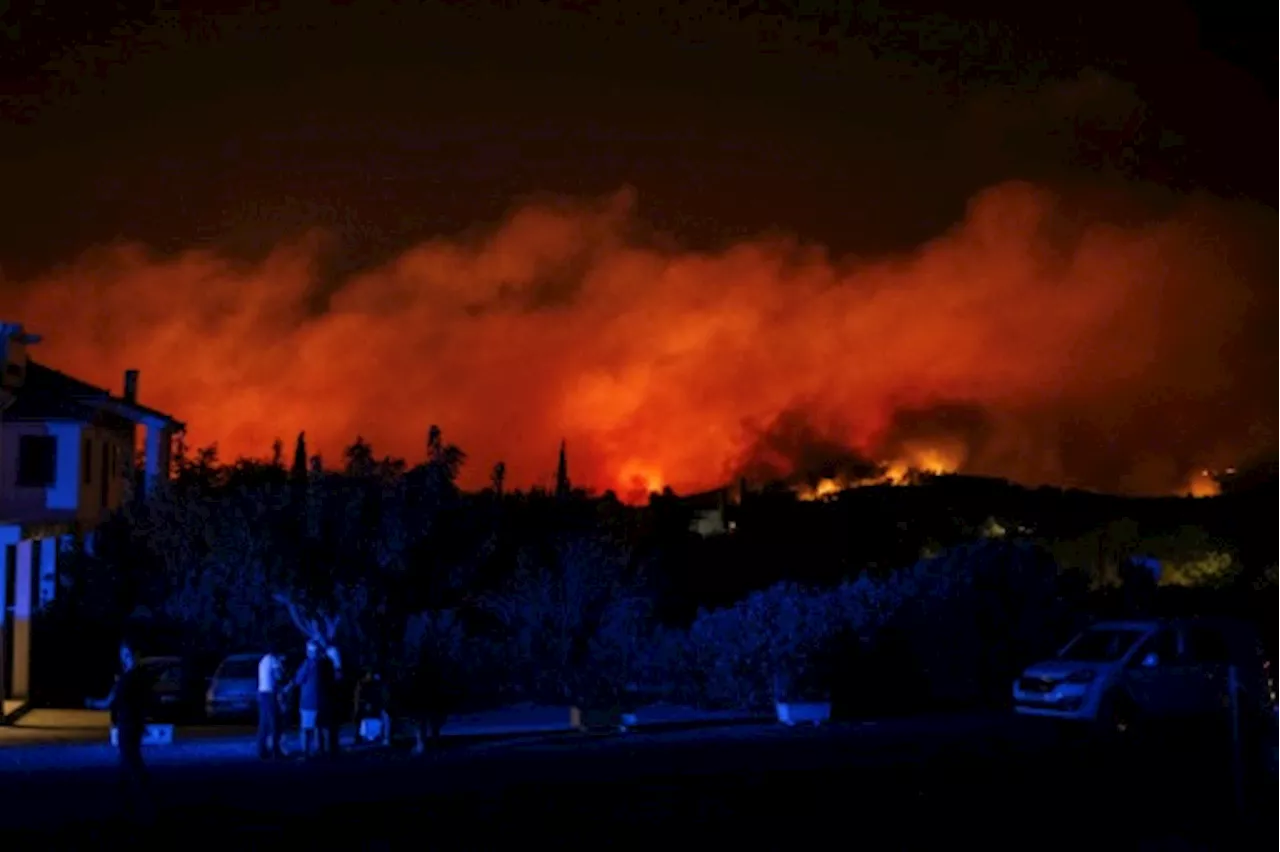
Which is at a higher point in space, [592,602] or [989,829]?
[592,602]

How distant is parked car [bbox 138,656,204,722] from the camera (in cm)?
2994

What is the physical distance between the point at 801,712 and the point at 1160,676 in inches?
265

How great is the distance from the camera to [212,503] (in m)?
36.3

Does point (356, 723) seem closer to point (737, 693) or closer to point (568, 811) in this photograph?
point (737, 693)

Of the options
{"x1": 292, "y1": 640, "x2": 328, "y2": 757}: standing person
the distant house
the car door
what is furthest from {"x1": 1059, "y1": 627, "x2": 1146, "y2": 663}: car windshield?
the distant house

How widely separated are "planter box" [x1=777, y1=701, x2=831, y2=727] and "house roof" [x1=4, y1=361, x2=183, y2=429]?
1905 cm

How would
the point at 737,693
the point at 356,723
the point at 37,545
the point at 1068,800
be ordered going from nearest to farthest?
the point at 1068,800 < the point at 356,723 < the point at 737,693 < the point at 37,545

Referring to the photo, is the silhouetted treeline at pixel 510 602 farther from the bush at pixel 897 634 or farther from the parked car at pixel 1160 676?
the parked car at pixel 1160 676

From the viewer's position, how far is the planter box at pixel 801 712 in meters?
28.9

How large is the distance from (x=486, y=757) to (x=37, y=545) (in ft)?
62.7

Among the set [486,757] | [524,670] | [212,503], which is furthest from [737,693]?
[212,503]

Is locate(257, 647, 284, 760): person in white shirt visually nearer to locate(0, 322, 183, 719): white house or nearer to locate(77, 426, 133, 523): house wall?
locate(0, 322, 183, 719): white house

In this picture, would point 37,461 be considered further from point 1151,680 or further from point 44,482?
point 1151,680

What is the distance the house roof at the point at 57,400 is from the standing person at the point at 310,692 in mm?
16734
